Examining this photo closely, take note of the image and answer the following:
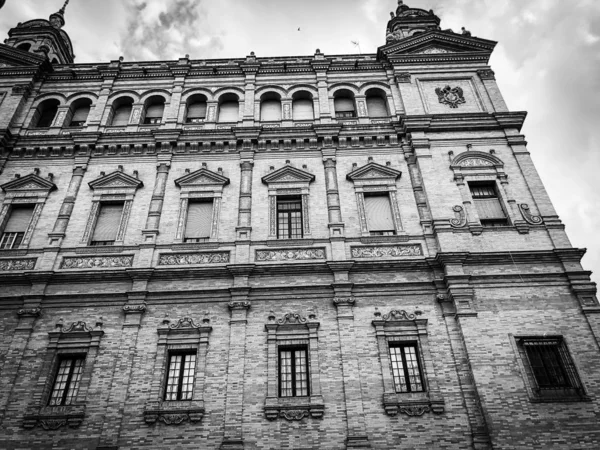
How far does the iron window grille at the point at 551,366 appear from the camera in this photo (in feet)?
46.1

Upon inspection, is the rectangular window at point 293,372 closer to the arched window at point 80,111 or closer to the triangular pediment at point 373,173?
the triangular pediment at point 373,173

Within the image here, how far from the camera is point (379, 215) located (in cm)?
1833

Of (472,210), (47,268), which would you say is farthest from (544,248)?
(47,268)

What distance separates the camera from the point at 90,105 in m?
22.2

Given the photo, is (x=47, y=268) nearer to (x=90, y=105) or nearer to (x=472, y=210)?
(x=90, y=105)

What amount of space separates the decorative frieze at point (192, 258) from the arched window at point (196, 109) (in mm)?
7381

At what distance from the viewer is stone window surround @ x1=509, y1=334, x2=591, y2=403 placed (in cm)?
1374

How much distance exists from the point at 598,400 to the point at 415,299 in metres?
5.81

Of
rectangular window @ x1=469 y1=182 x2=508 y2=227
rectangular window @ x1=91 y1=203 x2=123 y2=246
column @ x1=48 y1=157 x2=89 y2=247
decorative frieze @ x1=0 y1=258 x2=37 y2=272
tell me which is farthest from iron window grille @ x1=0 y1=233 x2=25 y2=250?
rectangular window @ x1=469 y1=182 x2=508 y2=227

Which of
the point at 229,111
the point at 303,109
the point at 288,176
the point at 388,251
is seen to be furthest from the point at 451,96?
the point at 229,111

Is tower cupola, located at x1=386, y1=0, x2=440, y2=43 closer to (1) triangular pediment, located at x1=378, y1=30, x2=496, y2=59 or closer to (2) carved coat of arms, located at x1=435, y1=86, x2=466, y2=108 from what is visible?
(1) triangular pediment, located at x1=378, y1=30, x2=496, y2=59

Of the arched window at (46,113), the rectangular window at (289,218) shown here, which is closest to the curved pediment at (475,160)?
the rectangular window at (289,218)

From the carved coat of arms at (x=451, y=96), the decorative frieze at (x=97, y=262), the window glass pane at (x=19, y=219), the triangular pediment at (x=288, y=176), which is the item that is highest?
the carved coat of arms at (x=451, y=96)

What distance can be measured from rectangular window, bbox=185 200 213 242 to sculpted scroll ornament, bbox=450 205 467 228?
906cm
